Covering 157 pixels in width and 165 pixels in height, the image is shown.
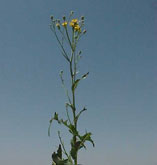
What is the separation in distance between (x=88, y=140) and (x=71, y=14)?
107 inches

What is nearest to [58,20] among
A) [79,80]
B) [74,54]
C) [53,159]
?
[74,54]

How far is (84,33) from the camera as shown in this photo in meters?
6.21

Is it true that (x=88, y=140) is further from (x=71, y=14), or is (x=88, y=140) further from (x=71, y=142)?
(x=71, y=14)

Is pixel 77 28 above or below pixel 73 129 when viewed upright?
above

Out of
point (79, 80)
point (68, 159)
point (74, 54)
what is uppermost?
point (74, 54)

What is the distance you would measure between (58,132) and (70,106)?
60cm

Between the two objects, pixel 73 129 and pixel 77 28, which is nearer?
pixel 73 129

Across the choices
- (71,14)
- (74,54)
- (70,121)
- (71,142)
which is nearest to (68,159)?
(71,142)

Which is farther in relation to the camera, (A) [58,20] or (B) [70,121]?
(A) [58,20]

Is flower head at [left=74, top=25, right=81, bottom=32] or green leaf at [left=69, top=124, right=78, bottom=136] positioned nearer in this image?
green leaf at [left=69, top=124, right=78, bottom=136]

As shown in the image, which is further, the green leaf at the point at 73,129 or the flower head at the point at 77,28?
the flower head at the point at 77,28

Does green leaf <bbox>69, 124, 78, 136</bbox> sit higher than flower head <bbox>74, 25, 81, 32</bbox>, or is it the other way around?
flower head <bbox>74, 25, 81, 32</bbox>

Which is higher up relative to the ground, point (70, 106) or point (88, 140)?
point (70, 106)

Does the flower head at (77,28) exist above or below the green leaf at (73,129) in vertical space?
above
